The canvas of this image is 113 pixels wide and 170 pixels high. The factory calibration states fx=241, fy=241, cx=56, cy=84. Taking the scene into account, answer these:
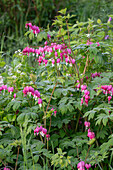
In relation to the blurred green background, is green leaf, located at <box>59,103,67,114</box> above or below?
below

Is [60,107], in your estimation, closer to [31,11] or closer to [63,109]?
[63,109]

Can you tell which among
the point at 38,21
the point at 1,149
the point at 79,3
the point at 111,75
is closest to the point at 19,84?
the point at 1,149

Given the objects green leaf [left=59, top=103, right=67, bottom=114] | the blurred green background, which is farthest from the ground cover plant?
the blurred green background

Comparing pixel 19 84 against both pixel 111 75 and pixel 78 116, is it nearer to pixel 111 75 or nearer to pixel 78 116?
pixel 78 116

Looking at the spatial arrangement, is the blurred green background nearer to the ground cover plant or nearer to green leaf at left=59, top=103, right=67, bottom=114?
the ground cover plant

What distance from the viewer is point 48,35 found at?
2.50 m

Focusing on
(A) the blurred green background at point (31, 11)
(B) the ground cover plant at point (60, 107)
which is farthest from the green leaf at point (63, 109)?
(A) the blurred green background at point (31, 11)

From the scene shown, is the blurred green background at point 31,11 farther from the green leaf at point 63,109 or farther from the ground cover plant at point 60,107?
the green leaf at point 63,109

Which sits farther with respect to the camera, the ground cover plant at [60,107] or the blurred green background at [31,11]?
the blurred green background at [31,11]

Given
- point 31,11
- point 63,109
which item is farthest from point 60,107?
point 31,11

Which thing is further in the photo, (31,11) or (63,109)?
(31,11)

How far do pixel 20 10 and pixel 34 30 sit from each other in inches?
189

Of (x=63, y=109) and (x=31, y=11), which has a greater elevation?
(x=31, y=11)

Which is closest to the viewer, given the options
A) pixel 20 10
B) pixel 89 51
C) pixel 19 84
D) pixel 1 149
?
pixel 1 149
